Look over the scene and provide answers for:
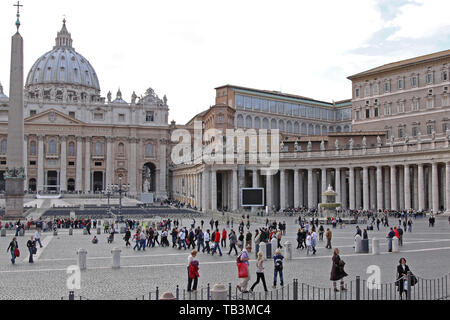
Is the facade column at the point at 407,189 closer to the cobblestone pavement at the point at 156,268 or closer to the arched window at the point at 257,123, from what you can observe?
the cobblestone pavement at the point at 156,268

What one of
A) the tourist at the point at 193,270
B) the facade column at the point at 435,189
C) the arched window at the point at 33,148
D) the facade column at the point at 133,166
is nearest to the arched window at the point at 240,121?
the facade column at the point at 133,166

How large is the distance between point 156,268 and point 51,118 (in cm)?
9568

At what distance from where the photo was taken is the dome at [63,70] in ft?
451

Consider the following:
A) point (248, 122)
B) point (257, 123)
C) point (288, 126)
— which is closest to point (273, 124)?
point (257, 123)

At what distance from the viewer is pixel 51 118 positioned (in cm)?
10775

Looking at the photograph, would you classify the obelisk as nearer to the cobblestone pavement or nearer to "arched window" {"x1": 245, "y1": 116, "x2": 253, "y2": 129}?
the cobblestone pavement

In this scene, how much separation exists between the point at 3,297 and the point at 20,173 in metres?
28.2

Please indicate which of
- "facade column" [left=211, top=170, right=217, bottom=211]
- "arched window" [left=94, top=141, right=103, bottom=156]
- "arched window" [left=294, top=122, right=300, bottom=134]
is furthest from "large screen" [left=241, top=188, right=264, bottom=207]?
"arched window" [left=94, top=141, right=103, bottom=156]

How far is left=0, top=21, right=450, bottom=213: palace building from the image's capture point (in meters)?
56.1

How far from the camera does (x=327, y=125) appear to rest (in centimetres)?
9738

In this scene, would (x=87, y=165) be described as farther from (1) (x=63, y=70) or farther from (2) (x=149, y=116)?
(1) (x=63, y=70)
